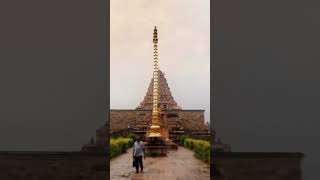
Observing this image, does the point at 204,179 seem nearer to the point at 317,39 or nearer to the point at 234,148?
the point at 234,148

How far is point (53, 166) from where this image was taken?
836 cm

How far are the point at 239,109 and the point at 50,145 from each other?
10.7ft

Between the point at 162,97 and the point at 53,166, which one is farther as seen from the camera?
the point at 162,97

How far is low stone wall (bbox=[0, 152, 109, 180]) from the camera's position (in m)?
7.93

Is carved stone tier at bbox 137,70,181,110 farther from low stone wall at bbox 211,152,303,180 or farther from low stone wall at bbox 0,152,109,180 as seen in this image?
low stone wall at bbox 211,152,303,180

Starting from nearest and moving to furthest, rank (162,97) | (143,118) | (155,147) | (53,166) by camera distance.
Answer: (53,166) < (155,147) < (143,118) < (162,97)

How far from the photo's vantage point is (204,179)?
10469 mm

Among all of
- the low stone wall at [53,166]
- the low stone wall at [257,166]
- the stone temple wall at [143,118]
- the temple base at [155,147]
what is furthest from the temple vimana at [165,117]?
the low stone wall at [257,166]

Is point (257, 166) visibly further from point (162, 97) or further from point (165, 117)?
point (162, 97)

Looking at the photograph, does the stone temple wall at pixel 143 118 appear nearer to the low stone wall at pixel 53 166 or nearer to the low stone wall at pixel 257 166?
the low stone wall at pixel 53 166

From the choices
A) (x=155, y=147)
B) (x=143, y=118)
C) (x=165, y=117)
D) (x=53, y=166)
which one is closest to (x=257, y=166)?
(x=53, y=166)

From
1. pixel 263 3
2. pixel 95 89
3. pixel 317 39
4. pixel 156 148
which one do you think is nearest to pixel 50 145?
pixel 95 89

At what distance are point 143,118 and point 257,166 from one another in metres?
26.9

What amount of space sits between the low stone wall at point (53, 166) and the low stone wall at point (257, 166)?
1.90 m
